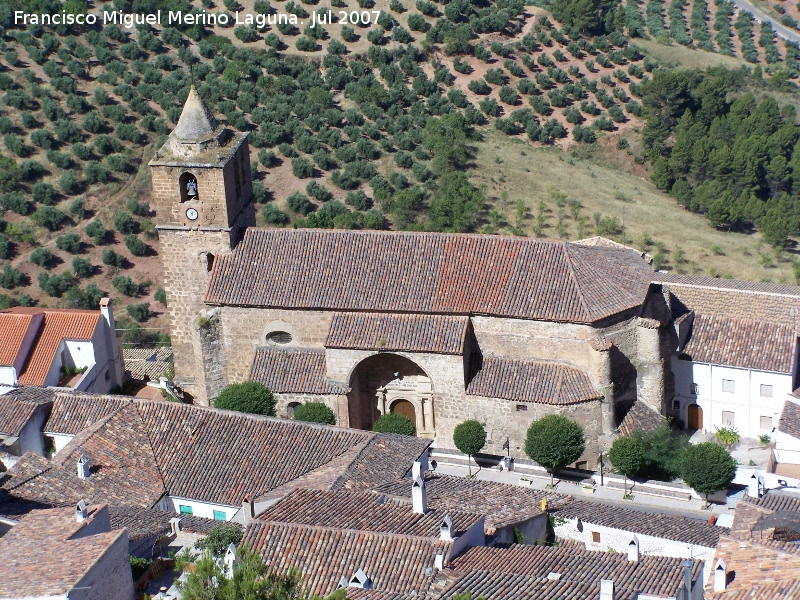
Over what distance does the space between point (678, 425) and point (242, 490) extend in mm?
17296

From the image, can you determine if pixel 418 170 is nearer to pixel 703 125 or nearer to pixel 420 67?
pixel 420 67

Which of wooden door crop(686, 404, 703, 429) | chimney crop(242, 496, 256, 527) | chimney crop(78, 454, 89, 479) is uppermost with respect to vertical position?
chimney crop(78, 454, 89, 479)

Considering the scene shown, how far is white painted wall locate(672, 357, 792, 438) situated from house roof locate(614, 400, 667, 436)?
3355 mm

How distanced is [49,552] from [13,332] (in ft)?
64.5

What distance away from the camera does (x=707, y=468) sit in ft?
122

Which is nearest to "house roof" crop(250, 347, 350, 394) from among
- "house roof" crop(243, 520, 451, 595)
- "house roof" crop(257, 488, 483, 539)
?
"house roof" crop(257, 488, 483, 539)

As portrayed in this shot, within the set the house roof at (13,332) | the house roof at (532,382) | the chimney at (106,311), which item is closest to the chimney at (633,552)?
the house roof at (532,382)

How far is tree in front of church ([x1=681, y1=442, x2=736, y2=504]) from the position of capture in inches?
1465

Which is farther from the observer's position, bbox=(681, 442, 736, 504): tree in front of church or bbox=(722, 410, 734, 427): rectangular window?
bbox=(722, 410, 734, 427): rectangular window

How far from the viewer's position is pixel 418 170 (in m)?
65.1

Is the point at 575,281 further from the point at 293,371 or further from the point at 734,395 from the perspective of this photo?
the point at 293,371

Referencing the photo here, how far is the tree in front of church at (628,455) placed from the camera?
125 feet

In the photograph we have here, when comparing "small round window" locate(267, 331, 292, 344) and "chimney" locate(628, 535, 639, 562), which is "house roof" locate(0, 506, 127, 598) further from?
"small round window" locate(267, 331, 292, 344)

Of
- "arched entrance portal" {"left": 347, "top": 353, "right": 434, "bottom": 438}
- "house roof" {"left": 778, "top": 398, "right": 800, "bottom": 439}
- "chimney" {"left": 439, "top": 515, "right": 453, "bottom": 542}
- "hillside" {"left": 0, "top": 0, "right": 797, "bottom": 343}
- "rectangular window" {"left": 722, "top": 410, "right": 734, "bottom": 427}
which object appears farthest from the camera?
"hillside" {"left": 0, "top": 0, "right": 797, "bottom": 343}
